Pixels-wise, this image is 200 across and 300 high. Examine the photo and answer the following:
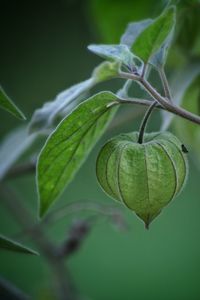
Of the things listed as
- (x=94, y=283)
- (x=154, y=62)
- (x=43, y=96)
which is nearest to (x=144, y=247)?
(x=94, y=283)

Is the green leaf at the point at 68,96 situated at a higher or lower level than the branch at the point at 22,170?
higher

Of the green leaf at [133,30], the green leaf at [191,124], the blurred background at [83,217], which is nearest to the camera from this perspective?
the green leaf at [133,30]

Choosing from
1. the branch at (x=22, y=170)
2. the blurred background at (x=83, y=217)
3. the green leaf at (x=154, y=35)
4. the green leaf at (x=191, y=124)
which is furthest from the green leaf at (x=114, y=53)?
the blurred background at (x=83, y=217)

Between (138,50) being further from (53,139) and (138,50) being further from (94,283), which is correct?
(94,283)

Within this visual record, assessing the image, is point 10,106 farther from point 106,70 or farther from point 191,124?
point 191,124

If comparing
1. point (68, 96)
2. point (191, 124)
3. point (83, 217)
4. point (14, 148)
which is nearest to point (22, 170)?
point (14, 148)

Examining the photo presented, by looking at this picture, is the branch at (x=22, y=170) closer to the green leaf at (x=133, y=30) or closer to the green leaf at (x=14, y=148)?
the green leaf at (x=14, y=148)
